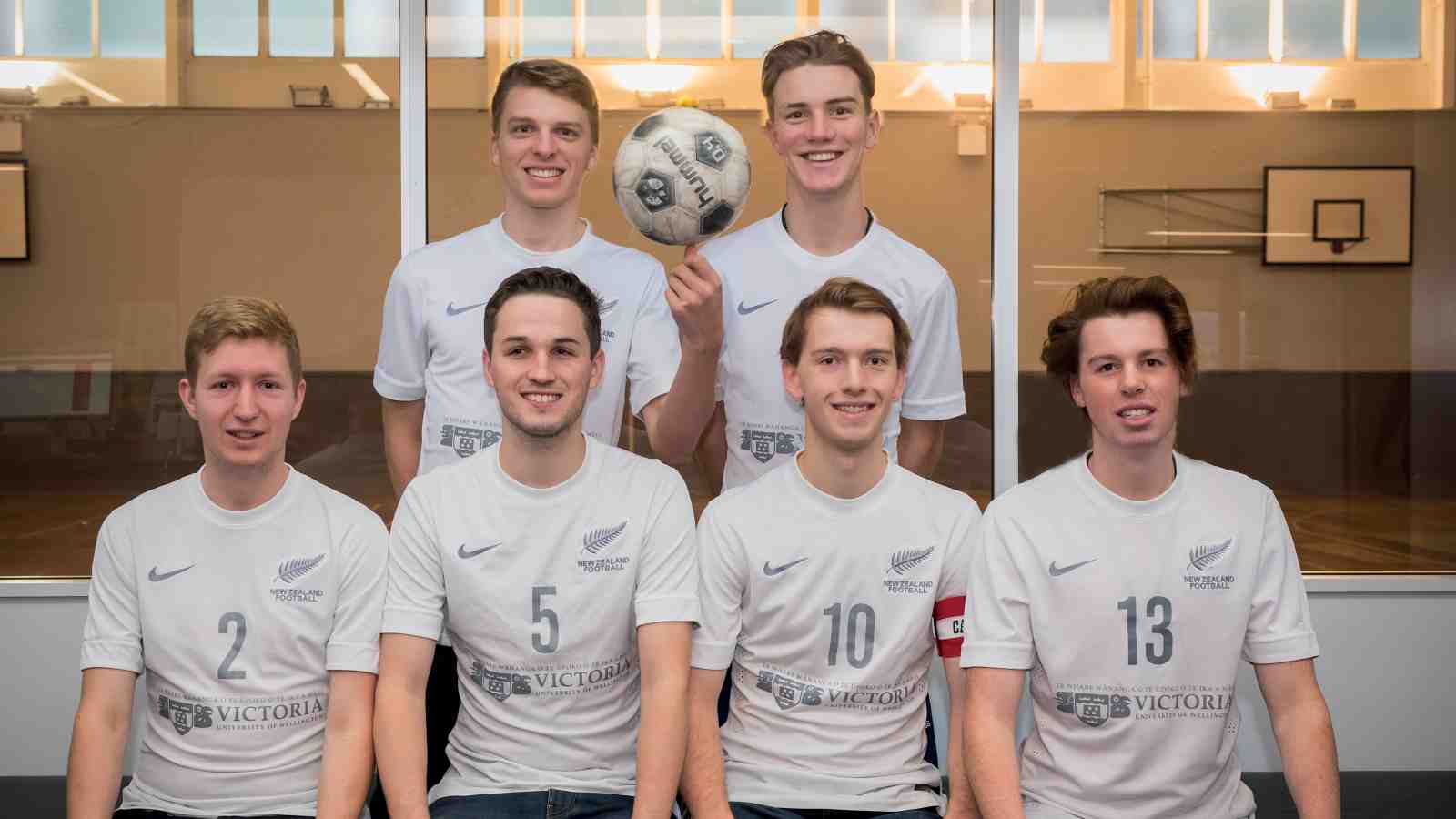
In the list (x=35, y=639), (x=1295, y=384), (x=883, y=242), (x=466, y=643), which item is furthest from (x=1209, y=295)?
(x=35, y=639)

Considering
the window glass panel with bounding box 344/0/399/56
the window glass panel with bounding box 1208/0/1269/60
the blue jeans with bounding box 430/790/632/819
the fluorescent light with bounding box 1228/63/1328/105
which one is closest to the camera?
the blue jeans with bounding box 430/790/632/819

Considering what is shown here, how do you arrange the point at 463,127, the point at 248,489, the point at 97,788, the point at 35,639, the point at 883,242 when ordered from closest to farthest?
the point at 97,788
the point at 248,489
the point at 883,242
the point at 35,639
the point at 463,127

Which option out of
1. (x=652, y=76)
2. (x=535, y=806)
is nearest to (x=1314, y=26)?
(x=652, y=76)

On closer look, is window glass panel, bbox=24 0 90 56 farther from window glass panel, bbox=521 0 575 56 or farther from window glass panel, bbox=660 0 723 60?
window glass panel, bbox=660 0 723 60

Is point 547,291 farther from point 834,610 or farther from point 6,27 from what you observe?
point 6,27

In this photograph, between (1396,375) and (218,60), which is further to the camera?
(1396,375)

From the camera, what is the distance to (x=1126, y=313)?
2.32m

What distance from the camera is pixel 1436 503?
4.85 m

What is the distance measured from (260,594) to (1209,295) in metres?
4.37

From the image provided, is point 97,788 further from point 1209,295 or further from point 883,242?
point 1209,295

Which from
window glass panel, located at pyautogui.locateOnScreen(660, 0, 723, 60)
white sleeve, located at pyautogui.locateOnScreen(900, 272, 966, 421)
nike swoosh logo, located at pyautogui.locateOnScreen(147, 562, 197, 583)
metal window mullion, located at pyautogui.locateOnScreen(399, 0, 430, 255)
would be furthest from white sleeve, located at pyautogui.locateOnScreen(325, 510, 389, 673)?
window glass panel, located at pyautogui.locateOnScreen(660, 0, 723, 60)

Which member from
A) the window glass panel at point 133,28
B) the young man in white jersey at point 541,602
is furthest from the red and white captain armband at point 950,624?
the window glass panel at point 133,28

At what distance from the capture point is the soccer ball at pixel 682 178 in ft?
8.36

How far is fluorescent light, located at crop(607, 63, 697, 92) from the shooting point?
445 cm
